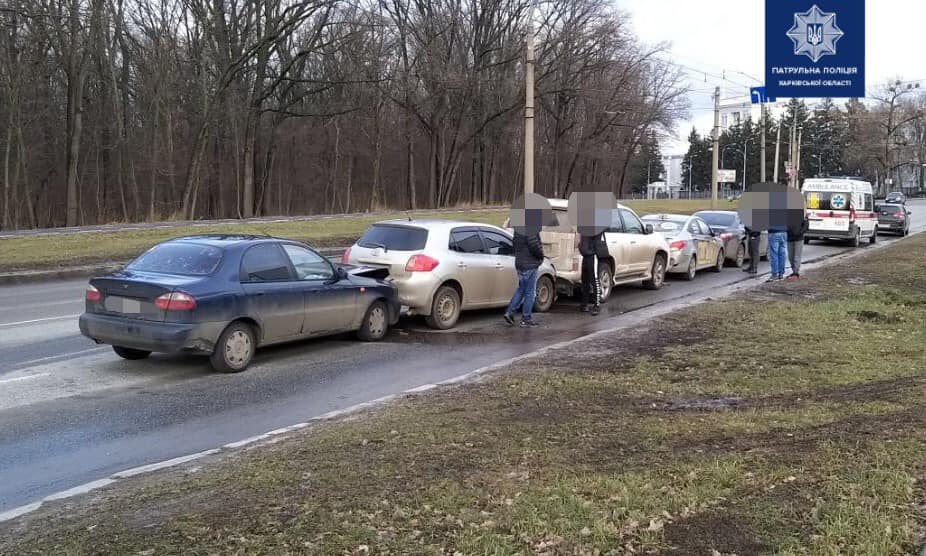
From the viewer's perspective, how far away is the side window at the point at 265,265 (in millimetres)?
8773

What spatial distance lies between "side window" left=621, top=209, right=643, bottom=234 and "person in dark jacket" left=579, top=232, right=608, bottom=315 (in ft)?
7.13

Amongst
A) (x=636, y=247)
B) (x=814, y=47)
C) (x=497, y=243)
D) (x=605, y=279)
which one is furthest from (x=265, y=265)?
(x=814, y=47)

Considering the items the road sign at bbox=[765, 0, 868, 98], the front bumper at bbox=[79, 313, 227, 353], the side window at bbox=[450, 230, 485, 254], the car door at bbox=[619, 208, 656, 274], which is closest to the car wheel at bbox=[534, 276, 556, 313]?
the side window at bbox=[450, 230, 485, 254]

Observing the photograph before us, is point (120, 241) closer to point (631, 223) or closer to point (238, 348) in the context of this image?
point (631, 223)

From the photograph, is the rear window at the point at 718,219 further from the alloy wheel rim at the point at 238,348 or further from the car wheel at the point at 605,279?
the alloy wheel rim at the point at 238,348

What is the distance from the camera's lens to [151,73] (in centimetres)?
3812

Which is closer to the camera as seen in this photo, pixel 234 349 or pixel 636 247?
pixel 234 349

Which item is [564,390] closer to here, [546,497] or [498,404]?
[498,404]

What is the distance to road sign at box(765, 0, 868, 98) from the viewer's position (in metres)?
12.0

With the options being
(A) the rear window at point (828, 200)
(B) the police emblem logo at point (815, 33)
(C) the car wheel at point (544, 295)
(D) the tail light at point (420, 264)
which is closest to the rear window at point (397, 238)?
(D) the tail light at point (420, 264)

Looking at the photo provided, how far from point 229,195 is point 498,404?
138 ft

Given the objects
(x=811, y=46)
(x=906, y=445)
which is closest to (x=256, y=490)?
(x=906, y=445)

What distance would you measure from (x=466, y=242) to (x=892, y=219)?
30057 millimetres

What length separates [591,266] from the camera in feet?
43.3
